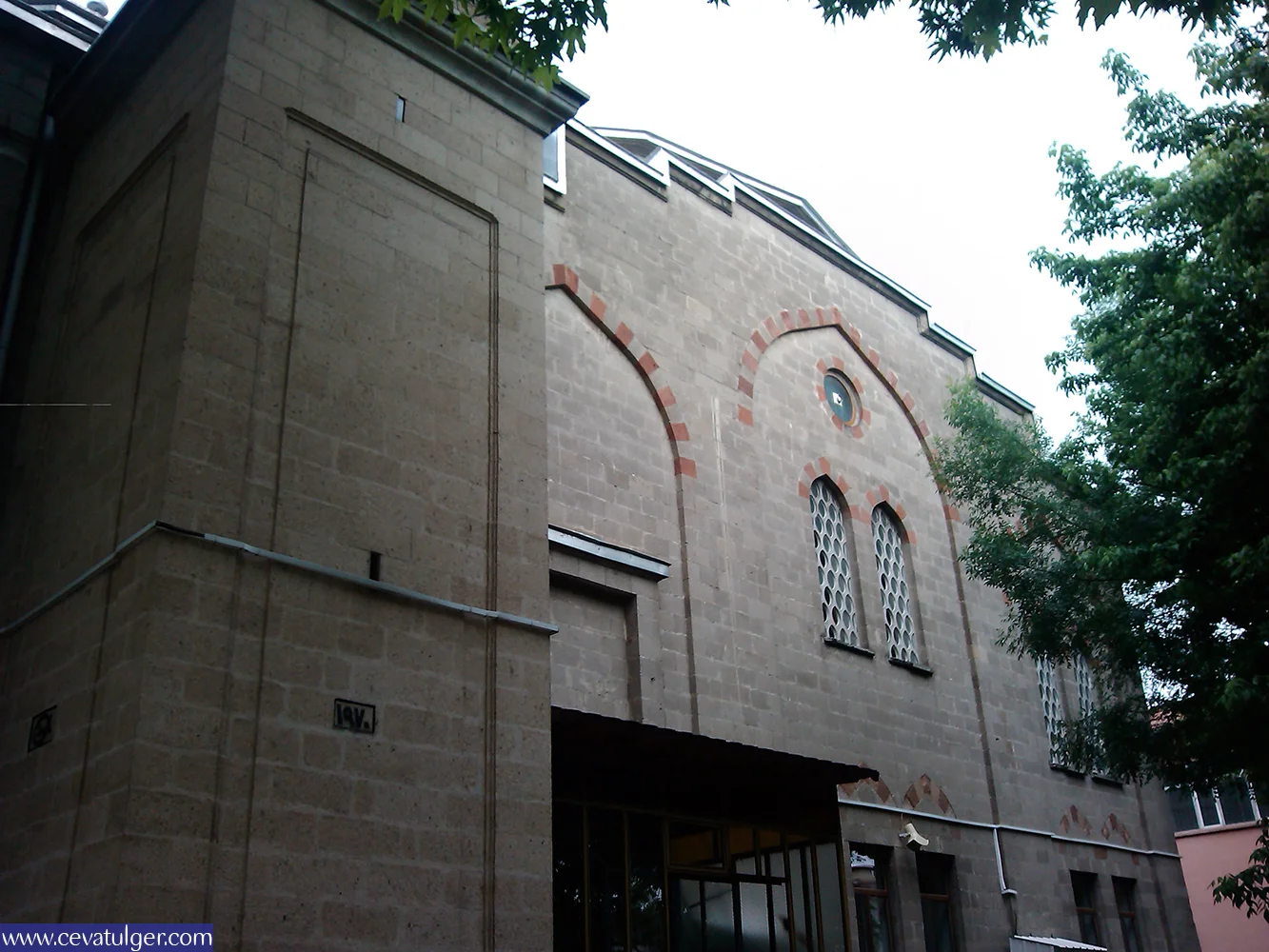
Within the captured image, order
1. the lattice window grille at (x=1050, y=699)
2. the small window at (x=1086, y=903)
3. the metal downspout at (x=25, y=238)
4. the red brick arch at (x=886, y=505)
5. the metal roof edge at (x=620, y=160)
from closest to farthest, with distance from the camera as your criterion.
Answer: the metal downspout at (x=25, y=238) → the metal roof edge at (x=620, y=160) → the red brick arch at (x=886, y=505) → the small window at (x=1086, y=903) → the lattice window grille at (x=1050, y=699)

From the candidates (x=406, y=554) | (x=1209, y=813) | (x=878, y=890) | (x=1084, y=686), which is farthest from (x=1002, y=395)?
(x=406, y=554)

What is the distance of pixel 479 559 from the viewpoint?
798 cm

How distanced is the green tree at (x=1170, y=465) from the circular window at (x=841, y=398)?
2503 millimetres

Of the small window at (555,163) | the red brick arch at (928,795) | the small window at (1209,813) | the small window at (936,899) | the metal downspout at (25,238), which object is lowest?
the small window at (936,899)

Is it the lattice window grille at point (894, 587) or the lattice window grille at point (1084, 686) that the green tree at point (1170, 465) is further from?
the lattice window grille at point (1084, 686)

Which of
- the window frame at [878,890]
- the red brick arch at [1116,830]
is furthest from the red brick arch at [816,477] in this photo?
the red brick arch at [1116,830]

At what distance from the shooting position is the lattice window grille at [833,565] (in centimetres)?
1412

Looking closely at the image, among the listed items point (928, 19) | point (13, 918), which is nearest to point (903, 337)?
point (928, 19)

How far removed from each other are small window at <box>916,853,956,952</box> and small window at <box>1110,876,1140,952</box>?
416 cm

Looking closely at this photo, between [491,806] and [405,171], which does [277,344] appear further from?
[491,806]

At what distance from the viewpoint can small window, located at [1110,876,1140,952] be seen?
661 inches

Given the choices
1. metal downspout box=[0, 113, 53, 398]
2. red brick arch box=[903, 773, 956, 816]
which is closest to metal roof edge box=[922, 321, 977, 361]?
red brick arch box=[903, 773, 956, 816]

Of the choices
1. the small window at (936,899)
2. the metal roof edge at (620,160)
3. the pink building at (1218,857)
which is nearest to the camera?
the metal roof edge at (620,160)

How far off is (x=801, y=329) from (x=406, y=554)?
364 inches
